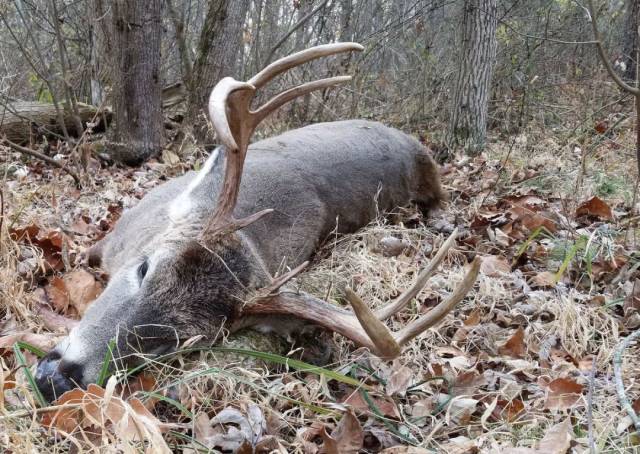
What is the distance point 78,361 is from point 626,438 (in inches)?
77.8

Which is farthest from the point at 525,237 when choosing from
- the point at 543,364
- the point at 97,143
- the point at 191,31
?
the point at 191,31

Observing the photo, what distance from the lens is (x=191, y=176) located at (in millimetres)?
4059

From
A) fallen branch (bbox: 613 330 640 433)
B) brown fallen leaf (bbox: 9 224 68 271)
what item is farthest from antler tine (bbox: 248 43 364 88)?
brown fallen leaf (bbox: 9 224 68 271)

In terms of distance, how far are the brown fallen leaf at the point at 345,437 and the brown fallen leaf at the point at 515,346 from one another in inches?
39.2

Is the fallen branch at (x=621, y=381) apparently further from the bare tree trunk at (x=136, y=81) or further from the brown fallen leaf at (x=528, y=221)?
the bare tree trunk at (x=136, y=81)

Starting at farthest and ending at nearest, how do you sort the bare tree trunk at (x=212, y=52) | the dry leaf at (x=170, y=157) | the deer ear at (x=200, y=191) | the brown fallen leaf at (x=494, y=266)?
the bare tree trunk at (x=212, y=52)
the dry leaf at (x=170, y=157)
the brown fallen leaf at (x=494, y=266)
the deer ear at (x=200, y=191)

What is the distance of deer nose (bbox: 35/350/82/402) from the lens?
2330mm

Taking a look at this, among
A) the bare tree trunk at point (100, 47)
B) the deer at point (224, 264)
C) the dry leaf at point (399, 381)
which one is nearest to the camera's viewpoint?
the deer at point (224, 264)

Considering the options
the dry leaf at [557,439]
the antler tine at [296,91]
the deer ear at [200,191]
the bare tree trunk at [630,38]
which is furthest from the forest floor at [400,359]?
the bare tree trunk at [630,38]

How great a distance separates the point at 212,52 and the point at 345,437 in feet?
18.3

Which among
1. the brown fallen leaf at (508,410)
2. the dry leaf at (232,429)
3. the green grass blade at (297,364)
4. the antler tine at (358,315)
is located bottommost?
the brown fallen leaf at (508,410)

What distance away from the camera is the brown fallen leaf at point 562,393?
2465mm

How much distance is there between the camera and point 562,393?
2.52 meters

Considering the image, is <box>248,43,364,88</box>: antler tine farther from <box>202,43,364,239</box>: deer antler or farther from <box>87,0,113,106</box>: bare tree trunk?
<box>87,0,113,106</box>: bare tree trunk
